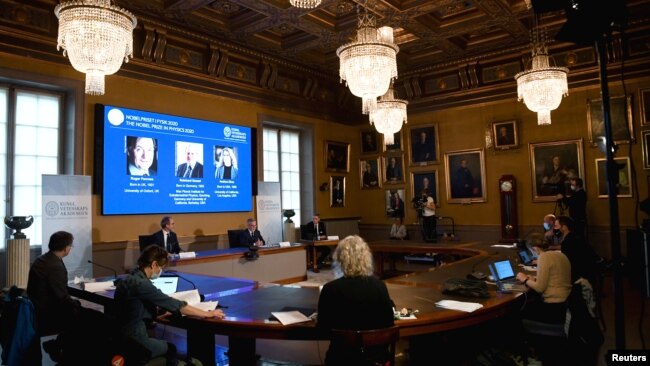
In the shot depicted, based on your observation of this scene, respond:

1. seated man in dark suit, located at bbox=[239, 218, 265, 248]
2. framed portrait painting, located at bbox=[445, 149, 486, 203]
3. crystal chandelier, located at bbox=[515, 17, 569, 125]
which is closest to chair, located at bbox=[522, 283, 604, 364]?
Answer: crystal chandelier, located at bbox=[515, 17, 569, 125]

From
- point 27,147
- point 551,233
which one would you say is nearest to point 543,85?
point 551,233

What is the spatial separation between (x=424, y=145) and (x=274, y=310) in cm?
866

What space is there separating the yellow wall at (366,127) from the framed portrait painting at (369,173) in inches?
7.0

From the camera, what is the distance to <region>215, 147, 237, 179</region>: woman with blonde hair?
28.9ft

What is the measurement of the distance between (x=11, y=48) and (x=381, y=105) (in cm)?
561

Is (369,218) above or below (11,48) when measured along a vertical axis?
below

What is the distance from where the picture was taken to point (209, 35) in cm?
843

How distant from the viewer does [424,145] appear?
10.9m

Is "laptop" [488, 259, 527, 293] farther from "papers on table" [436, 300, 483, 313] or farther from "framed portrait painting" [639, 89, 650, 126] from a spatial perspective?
"framed portrait painting" [639, 89, 650, 126]

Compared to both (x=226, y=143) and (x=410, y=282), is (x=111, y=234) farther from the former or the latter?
(x=410, y=282)

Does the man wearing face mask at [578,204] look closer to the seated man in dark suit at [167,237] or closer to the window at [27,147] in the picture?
the seated man in dark suit at [167,237]

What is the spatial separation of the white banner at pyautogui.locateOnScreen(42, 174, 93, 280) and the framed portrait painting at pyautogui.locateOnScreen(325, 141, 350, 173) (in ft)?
19.6

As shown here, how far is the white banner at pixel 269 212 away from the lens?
9.26 meters

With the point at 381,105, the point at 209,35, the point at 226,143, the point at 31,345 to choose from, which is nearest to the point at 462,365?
the point at 31,345
